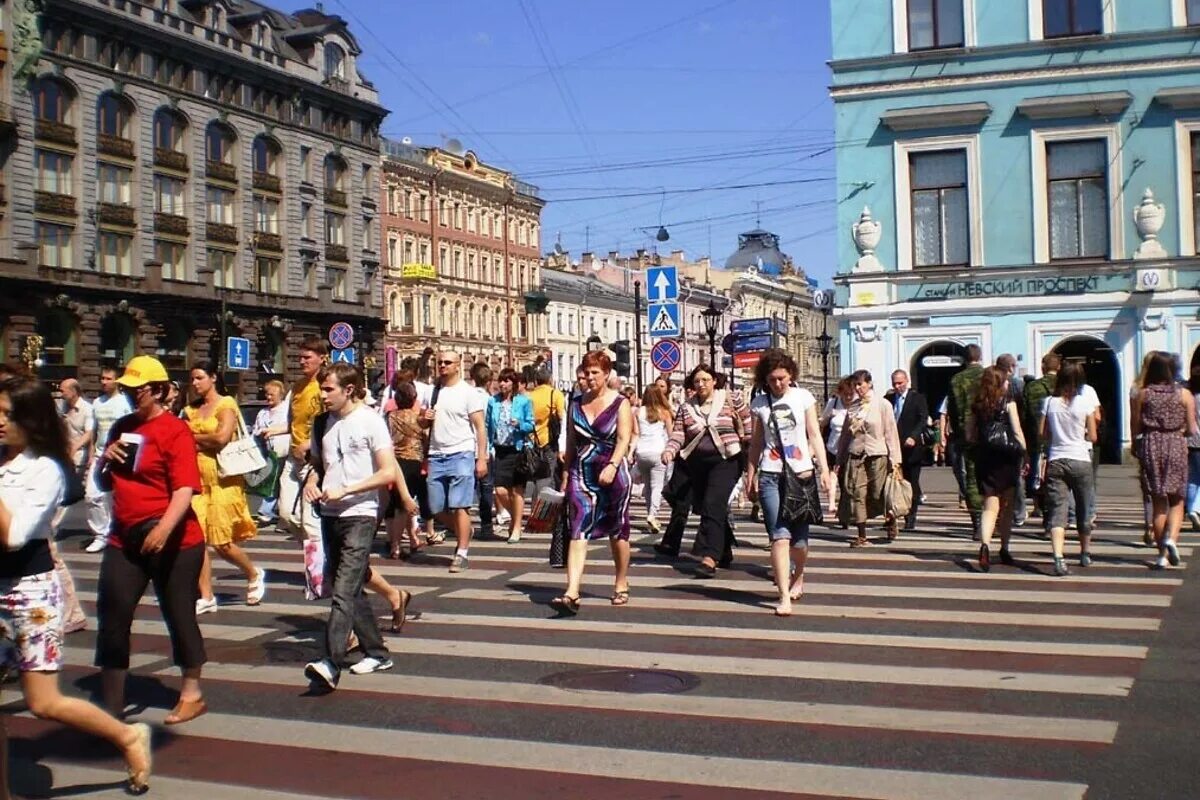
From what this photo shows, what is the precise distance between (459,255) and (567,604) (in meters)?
78.3

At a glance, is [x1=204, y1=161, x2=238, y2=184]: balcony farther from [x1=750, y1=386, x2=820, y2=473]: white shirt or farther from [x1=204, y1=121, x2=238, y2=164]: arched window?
[x1=750, y1=386, x2=820, y2=473]: white shirt

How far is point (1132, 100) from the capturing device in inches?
1094

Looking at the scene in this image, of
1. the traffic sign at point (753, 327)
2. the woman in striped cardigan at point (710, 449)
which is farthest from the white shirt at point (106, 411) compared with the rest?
the traffic sign at point (753, 327)

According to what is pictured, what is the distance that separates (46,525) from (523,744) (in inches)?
91.1

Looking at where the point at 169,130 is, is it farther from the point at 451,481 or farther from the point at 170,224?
the point at 451,481

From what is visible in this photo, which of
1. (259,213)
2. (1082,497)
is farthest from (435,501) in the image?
(259,213)

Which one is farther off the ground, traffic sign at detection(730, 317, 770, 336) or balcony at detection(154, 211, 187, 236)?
balcony at detection(154, 211, 187, 236)

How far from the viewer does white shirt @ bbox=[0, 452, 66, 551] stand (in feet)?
17.4

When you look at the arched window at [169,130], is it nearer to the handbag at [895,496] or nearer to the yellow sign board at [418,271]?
the yellow sign board at [418,271]

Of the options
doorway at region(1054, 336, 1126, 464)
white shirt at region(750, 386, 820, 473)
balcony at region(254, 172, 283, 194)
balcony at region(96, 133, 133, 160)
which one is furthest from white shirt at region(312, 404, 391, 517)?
balcony at region(254, 172, 283, 194)

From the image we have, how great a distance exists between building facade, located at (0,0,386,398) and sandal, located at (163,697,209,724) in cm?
4632

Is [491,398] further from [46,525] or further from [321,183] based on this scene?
[321,183]

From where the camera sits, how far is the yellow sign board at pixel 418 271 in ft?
256

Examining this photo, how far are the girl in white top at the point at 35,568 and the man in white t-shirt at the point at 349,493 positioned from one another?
2.08 m
